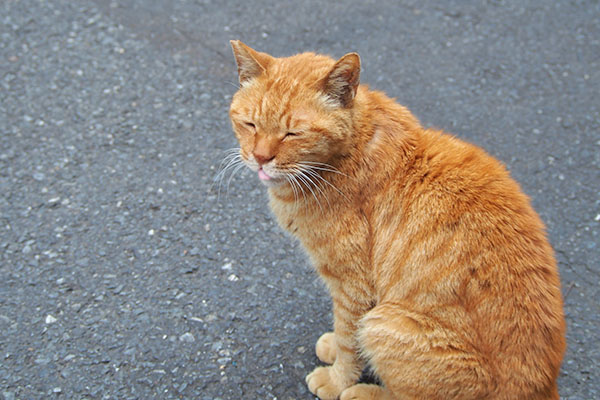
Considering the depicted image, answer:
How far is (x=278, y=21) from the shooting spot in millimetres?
5453

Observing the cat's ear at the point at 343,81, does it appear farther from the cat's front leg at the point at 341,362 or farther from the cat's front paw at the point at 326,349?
the cat's front paw at the point at 326,349

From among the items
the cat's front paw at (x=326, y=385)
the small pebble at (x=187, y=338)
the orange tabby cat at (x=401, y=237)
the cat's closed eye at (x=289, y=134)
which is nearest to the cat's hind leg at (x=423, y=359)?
the orange tabby cat at (x=401, y=237)

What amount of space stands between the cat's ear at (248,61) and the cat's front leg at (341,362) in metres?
1.10

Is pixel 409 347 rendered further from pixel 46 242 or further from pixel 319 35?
pixel 319 35

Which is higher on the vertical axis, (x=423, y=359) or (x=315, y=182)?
(x=315, y=182)

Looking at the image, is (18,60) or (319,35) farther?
(319,35)

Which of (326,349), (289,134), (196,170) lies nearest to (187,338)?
(326,349)

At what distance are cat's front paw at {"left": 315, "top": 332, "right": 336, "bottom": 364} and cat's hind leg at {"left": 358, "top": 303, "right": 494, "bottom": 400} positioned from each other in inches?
23.3

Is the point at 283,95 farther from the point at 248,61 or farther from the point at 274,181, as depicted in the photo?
the point at 274,181

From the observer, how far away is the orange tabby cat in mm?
2322

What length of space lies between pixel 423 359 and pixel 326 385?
0.73 metres

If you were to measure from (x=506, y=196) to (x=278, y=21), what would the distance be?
3.51 meters

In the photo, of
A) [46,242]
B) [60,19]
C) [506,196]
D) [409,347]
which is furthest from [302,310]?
[60,19]

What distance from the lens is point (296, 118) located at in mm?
2516
